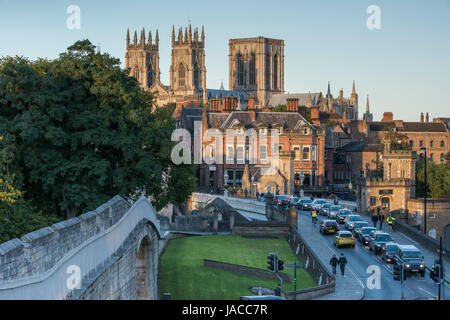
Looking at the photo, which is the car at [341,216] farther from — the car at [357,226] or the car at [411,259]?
the car at [411,259]

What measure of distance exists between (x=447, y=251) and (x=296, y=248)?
10636 mm

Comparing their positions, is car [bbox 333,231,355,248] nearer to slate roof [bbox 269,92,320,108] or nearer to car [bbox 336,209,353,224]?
car [bbox 336,209,353,224]

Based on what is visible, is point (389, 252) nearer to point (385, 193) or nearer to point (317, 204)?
point (317, 204)

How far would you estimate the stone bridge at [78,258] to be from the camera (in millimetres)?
15312

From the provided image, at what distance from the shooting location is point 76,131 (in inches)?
1625

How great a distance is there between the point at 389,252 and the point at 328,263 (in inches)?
142

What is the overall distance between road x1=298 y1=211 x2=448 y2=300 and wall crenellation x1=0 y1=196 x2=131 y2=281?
633 inches

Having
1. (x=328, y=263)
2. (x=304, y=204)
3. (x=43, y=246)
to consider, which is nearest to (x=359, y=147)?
(x=304, y=204)

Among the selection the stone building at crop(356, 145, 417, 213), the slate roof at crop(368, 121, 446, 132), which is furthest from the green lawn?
the slate roof at crop(368, 121, 446, 132)

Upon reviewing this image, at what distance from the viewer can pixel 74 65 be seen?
41594 mm

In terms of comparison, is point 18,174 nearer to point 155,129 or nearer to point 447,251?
point 155,129

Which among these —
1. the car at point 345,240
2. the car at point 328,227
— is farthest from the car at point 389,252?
the car at point 328,227

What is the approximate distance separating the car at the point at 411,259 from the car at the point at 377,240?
4.91 m
